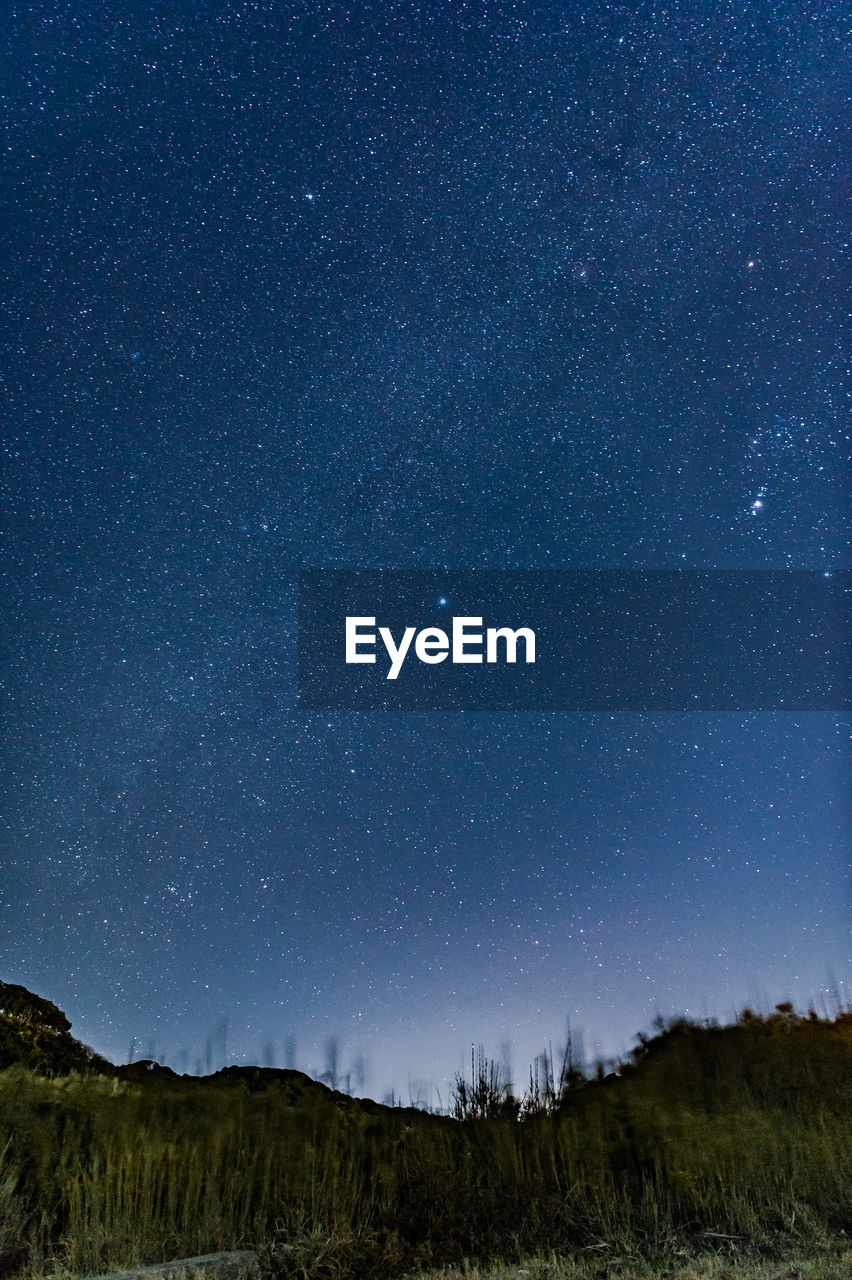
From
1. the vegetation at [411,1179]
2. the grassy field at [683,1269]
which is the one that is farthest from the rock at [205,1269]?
the grassy field at [683,1269]

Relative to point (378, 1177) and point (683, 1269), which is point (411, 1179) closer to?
point (378, 1177)

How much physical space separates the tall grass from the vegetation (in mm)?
25

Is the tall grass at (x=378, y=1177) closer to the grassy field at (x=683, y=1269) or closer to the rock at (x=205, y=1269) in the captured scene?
the rock at (x=205, y=1269)

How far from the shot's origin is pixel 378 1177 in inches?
358

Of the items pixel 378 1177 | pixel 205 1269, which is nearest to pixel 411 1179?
pixel 378 1177

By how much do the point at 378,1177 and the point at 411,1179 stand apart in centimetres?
54

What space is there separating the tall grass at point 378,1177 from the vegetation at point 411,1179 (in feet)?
0.08

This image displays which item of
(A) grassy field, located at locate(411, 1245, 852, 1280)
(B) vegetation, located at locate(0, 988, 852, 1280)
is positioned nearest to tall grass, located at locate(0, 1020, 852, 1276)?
(B) vegetation, located at locate(0, 988, 852, 1280)

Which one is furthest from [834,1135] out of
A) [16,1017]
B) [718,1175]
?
[16,1017]

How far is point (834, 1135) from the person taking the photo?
10211 mm

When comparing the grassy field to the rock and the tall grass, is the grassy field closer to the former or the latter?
the tall grass

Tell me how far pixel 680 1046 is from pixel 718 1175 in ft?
21.5

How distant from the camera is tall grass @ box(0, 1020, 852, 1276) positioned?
7441mm

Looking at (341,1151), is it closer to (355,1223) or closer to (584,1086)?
(355,1223)
